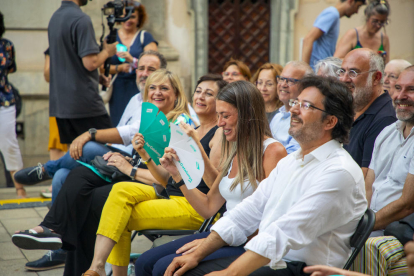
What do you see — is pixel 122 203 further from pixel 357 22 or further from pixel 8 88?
pixel 357 22

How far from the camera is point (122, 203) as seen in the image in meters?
3.27

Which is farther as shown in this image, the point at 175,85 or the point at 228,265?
the point at 175,85

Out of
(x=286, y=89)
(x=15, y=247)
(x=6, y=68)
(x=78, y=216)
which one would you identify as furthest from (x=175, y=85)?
(x=6, y=68)

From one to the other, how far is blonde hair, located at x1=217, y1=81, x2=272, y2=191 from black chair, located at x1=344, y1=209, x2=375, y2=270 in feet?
2.37

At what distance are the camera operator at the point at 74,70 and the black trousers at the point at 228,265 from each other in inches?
116

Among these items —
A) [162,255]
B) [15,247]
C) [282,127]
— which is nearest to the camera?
[162,255]

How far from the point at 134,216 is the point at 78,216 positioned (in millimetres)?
692

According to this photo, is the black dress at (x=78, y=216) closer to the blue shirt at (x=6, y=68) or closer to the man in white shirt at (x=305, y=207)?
the man in white shirt at (x=305, y=207)

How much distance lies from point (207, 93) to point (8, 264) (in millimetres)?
2248

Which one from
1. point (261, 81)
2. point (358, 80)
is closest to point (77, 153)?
point (261, 81)

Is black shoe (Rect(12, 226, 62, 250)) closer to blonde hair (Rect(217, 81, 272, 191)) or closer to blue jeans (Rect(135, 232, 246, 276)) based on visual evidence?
blue jeans (Rect(135, 232, 246, 276))

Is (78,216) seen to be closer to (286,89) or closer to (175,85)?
(175,85)

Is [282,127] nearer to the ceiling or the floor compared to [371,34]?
nearer to the floor

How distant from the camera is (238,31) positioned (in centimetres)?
861
